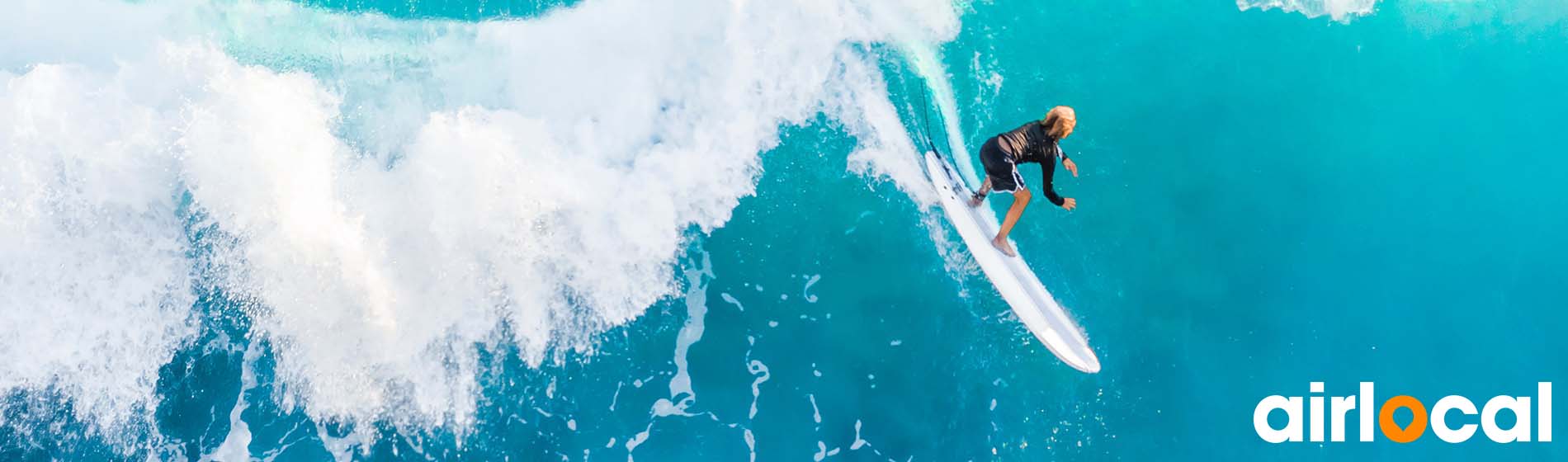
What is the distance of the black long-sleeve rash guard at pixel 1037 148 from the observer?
5734 mm

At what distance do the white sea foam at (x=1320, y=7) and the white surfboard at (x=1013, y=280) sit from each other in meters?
3.65

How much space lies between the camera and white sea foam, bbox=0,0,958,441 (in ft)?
24.1

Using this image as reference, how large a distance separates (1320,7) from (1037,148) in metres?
4.53

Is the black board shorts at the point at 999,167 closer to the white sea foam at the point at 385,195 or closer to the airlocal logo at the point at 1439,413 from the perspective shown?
the white sea foam at the point at 385,195

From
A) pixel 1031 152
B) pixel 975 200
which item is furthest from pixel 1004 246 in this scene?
pixel 1031 152

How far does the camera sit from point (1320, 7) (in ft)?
26.3

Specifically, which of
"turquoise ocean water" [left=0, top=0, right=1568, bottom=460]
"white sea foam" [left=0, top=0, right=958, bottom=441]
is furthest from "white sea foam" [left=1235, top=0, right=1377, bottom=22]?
"white sea foam" [left=0, top=0, right=958, bottom=441]

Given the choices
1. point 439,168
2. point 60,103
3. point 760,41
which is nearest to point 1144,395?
point 760,41

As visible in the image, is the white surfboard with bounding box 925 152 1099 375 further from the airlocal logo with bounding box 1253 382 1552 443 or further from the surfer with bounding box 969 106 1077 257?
the airlocal logo with bounding box 1253 382 1552 443

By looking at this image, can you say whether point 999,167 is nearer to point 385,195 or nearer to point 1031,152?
point 1031,152

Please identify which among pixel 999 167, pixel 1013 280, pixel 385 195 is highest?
pixel 999 167

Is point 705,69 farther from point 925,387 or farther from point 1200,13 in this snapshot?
point 1200,13

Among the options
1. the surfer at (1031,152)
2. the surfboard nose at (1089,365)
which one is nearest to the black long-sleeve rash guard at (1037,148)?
the surfer at (1031,152)

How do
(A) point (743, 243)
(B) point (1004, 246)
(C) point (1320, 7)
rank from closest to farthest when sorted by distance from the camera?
(B) point (1004, 246)
(A) point (743, 243)
(C) point (1320, 7)
